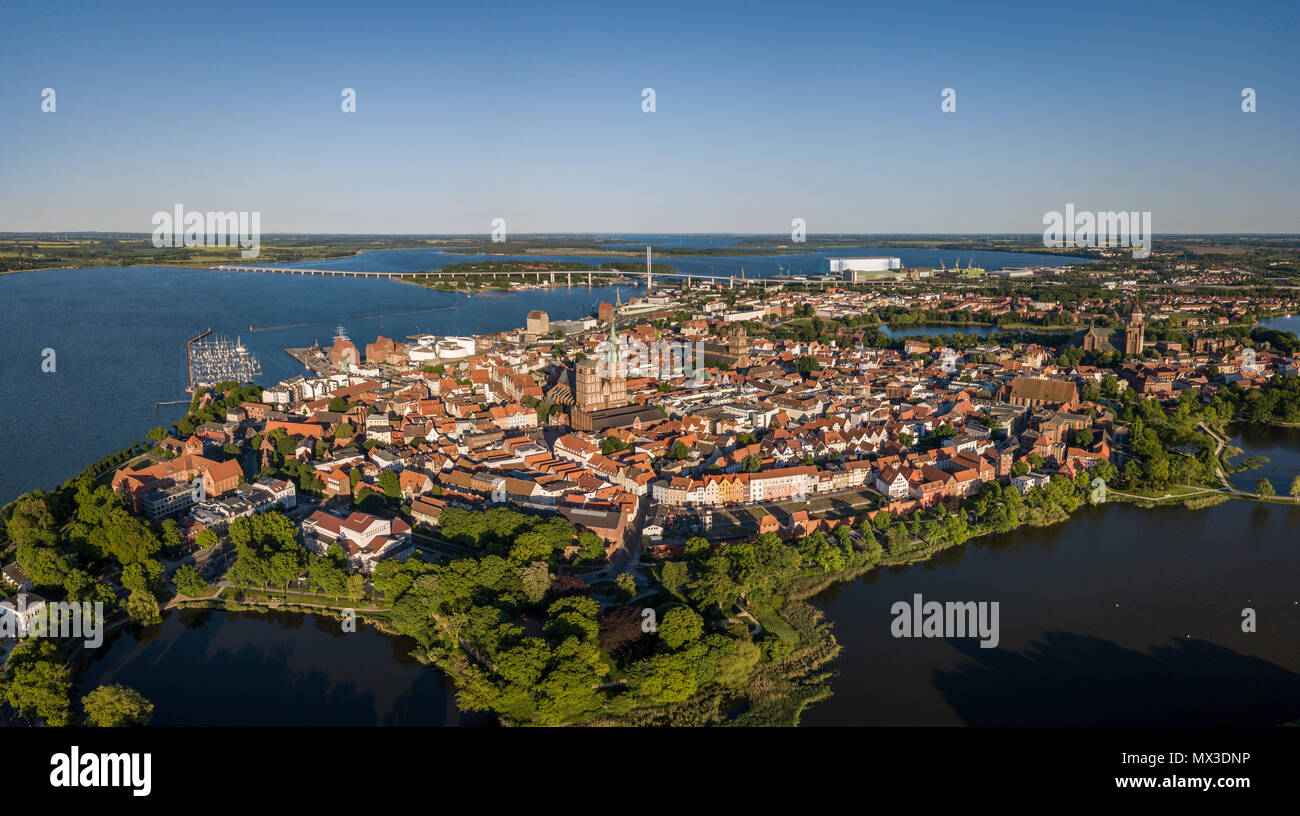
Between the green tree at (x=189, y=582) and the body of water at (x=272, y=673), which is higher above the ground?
the green tree at (x=189, y=582)

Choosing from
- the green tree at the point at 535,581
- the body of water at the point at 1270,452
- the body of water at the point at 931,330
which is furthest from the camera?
the body of water at the point at 931,330

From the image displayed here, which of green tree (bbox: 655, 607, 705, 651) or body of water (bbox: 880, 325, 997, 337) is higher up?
body of water (bbox: 880, 325, 997, 337)

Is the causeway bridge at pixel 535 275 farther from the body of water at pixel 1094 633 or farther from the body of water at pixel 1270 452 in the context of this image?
the body of water at pixel 1094 633

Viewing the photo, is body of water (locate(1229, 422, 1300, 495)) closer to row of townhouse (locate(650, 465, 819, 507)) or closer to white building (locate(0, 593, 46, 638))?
row of townhouse (locate(650, 465, 819, 507))

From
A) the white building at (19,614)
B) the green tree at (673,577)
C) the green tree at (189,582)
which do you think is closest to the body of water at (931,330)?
the green tree at (673,577)

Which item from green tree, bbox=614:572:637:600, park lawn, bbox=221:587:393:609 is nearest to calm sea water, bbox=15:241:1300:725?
park lawn, bbox=221:587:393:609

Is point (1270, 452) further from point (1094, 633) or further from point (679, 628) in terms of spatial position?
point (679, 628)
